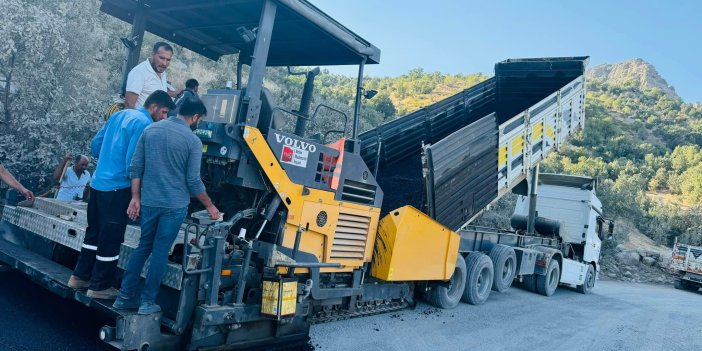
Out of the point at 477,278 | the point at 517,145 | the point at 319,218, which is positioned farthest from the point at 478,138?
the point at 319,218

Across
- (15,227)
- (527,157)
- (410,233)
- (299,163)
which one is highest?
(527,157)

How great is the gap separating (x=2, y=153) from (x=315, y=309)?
579 centimetres

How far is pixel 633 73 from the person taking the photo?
10444 centimetres

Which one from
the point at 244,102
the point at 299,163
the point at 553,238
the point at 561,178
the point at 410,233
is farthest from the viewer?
the point at 561,178

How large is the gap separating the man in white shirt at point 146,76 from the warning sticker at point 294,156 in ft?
4.44

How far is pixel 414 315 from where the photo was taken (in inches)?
235

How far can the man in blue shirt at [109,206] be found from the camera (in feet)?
11.3

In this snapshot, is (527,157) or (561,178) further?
(561,178)

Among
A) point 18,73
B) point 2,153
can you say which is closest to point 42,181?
point 2,153

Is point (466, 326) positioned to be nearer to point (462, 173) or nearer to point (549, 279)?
point (462, 173)

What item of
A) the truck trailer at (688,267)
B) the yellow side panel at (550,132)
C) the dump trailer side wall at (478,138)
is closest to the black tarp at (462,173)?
the dump trailer side wall at (478,138)

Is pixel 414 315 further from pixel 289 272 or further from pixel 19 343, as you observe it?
pixel 19 343

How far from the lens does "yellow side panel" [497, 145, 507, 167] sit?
22.9 ft

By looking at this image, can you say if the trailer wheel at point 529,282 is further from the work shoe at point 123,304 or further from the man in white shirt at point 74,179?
the work shoe at point 123,304
